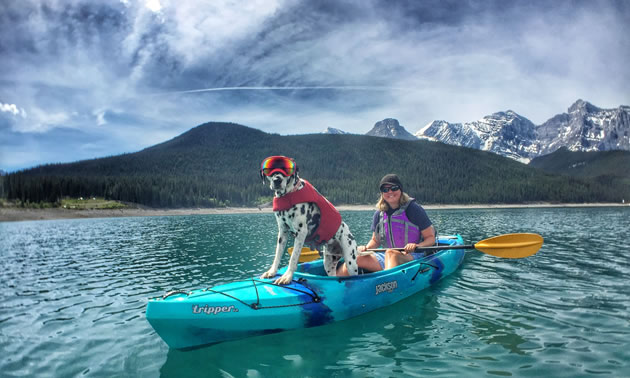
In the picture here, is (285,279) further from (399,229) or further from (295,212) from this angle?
(399,229)

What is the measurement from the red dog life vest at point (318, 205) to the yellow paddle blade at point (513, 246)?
495 centimetres

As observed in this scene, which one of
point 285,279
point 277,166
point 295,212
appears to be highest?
point 277,166

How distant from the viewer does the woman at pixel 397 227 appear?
342 inches

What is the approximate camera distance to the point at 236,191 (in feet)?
433

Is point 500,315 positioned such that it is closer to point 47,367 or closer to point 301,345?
point 301,345

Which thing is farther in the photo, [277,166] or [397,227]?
[397,227]

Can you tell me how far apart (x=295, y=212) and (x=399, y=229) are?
13.7 ft

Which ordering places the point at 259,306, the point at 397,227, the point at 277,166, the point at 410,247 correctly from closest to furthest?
the point at 277,166
the point at 259,306
the point at 410,247
the point at 397,227

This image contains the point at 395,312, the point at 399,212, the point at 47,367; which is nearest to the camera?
the point at 47,367

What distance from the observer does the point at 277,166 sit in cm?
601

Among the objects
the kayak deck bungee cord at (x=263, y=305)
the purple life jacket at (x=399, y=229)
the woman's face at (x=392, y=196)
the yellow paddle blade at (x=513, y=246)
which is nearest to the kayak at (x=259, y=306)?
the kayak deck bungee cord at (x=263, y=305)

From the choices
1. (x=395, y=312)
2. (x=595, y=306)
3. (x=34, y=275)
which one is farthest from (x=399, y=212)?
(x=34, y=275)

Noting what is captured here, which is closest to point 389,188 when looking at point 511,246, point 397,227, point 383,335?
point 397,227

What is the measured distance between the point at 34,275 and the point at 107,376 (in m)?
12.2
